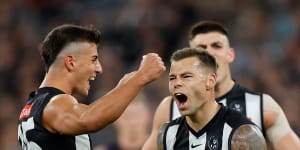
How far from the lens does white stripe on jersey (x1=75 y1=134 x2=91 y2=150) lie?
4973 mm

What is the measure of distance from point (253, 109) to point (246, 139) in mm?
999

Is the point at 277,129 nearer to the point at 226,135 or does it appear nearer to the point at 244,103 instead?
the point at 244,103

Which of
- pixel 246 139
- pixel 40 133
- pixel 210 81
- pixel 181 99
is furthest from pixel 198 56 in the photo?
pixel 40 133

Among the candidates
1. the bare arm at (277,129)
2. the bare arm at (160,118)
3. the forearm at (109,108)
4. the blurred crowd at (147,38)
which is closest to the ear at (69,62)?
the forearm at (109,108)

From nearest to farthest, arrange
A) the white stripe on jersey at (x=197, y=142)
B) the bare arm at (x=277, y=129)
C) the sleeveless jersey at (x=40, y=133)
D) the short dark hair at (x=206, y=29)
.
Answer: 1. the sleeveless jersey at (x=40, y=133)
2. the white stripe on jersey at (x=197, y=142)
3. the bare arm at (x=277, y=129)
4. the short dark hair at (x=206, y=29)

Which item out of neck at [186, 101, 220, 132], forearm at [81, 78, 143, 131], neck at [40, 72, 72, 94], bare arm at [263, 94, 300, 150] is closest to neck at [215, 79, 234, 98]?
bare arm at [263, 94, 300, 150]

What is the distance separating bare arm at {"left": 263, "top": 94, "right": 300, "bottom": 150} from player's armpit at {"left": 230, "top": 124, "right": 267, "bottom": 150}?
84 centimetres

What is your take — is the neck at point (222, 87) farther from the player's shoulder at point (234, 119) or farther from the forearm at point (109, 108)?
the forearm at point (109, 108)

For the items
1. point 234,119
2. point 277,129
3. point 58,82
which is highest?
Answer: point 58,82

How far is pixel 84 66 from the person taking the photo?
197 inches

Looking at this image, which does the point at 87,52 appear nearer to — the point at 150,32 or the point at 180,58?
the point at 180,58

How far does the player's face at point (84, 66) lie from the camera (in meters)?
4.99

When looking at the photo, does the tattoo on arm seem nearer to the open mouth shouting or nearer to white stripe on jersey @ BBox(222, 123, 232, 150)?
the open mouth shouting

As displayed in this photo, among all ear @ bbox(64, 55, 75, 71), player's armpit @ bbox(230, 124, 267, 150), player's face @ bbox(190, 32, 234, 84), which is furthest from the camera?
player's face @ bbox(190, 32, 234, 84)
